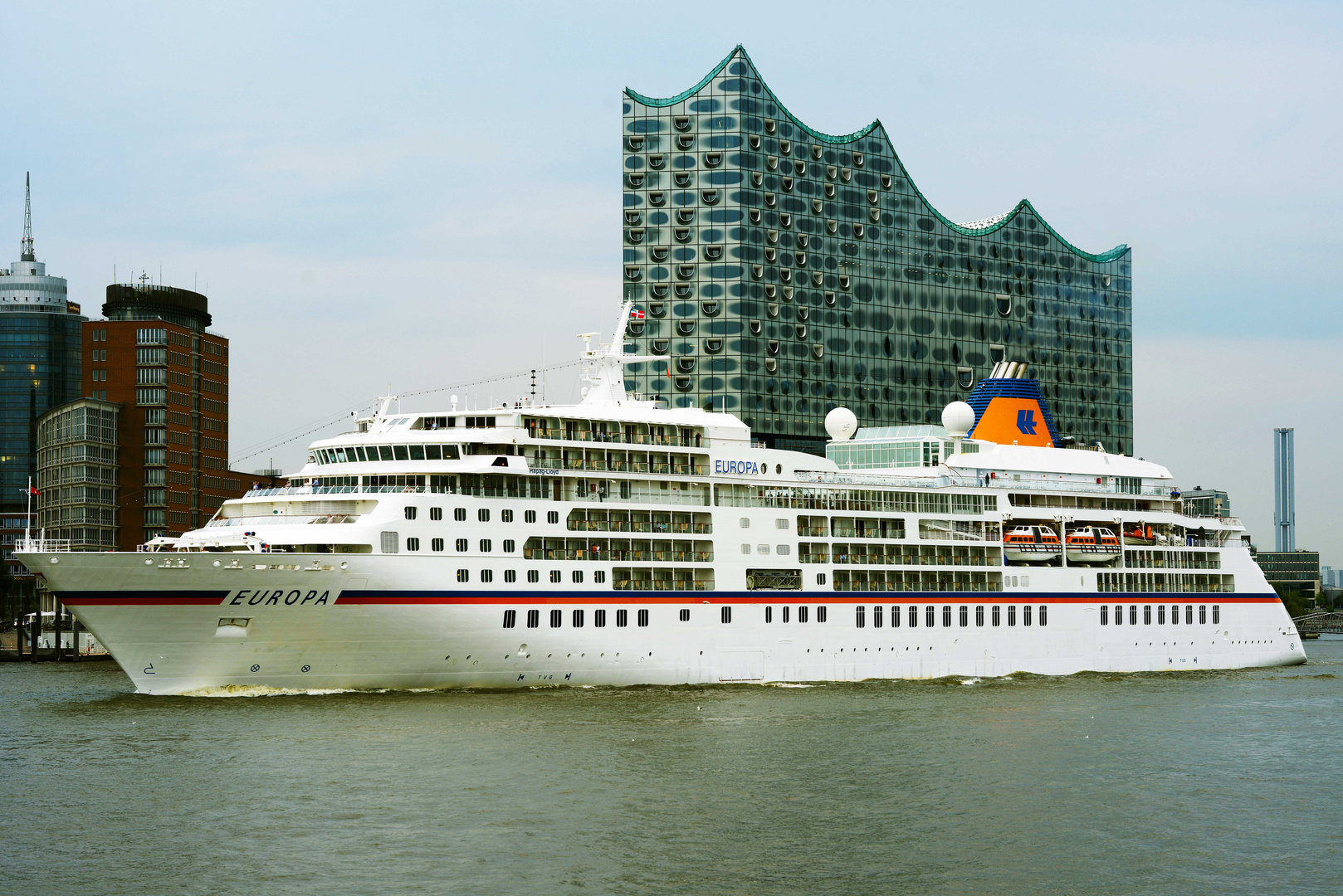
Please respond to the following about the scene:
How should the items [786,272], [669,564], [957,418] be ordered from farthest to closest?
[786,272] → [957,418] → [669,564]

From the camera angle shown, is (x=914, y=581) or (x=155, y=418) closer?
(x=914, y=581)

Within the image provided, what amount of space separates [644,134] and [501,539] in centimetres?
6798

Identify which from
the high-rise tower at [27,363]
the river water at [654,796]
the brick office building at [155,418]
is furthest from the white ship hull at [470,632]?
the high-rise tower at [27,363]

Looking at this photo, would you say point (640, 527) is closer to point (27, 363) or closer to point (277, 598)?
point (277, 598)

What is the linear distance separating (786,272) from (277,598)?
73994mm

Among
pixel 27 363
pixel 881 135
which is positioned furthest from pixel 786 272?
pixel 27 363

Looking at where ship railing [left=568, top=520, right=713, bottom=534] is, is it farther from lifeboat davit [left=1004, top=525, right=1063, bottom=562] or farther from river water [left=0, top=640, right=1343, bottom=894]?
lifeboat davit [left=1004, top=525, right=1063, bottom=562]

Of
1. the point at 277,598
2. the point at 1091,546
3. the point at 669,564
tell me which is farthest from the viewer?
the point at 1091,546

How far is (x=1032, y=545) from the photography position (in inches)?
2657

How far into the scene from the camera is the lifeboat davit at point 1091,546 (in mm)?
69000

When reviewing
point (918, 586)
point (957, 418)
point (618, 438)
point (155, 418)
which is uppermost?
point (155, 418)

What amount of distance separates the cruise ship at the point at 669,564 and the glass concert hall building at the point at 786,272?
130 feet

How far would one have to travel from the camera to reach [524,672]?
2026 inches

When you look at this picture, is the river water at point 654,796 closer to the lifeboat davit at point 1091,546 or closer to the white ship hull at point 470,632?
the white ship hull at point 470,632
